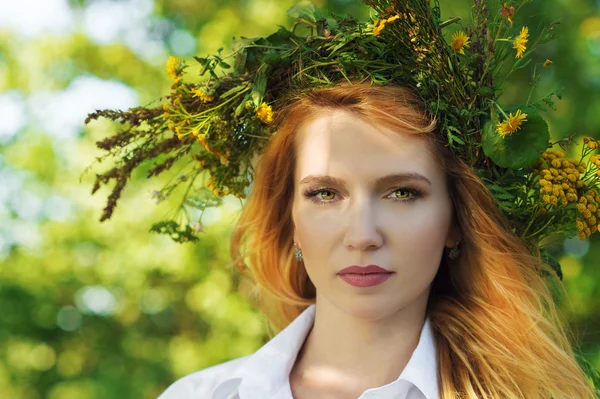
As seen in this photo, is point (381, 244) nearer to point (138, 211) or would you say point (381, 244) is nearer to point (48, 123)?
point (138, 211)

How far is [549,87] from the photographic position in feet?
14.4

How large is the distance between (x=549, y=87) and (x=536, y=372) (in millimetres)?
2631

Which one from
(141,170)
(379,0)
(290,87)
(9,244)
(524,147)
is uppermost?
(379,0)

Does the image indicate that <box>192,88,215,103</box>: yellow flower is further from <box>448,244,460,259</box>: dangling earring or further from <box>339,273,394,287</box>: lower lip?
<box>448,244,460,259</box>: dangling earring

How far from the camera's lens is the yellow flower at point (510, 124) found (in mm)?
1980

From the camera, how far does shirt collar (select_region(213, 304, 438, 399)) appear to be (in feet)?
7.02

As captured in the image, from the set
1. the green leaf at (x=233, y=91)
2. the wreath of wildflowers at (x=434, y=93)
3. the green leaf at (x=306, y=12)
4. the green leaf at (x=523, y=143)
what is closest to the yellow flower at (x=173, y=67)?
the wreath of wildflowers at (x=434, y=93)

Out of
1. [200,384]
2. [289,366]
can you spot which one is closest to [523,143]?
[289,366]

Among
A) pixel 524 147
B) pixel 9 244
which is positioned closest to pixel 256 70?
pixel 524 147

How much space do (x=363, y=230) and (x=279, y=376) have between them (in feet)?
2.01

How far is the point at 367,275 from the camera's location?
2.11m

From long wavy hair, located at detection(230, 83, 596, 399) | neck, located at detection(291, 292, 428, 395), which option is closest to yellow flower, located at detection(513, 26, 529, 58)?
long wavy hair, located at detection(230, 83, 596, 399)

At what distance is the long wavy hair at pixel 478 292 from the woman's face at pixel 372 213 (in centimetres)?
5

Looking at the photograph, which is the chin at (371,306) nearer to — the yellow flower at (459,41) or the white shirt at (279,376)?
the white shirt at (279,376)
